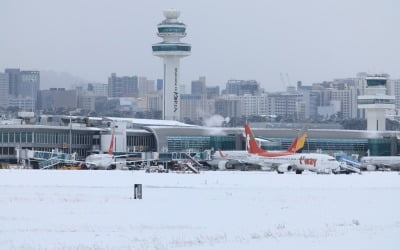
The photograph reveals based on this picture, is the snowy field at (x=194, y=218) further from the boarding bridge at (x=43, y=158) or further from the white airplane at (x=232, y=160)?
the white airplane at (x=232, y=160)

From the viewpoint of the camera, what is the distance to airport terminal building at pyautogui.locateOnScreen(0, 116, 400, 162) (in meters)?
141

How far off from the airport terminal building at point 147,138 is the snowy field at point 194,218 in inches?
3147

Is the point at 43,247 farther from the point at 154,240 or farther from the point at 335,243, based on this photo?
the point at 335,243

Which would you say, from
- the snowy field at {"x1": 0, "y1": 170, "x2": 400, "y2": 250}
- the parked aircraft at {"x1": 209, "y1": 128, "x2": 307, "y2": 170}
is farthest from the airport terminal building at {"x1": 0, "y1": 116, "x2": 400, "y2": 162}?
the snowy field at {"x1": 0, "y1": 170, "x2": 400, "y2": 250}

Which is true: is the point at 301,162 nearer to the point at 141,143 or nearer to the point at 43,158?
the point at 43,158

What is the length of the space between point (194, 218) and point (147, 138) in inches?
4472

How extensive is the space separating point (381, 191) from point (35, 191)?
22.9m

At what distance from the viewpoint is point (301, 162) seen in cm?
10550

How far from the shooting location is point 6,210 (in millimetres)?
42688

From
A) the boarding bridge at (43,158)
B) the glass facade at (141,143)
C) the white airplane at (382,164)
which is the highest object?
the glass facade at (141,143)

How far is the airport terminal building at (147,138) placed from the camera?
141m

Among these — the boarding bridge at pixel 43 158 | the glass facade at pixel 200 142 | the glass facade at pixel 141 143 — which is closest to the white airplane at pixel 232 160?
the boarding bridge at pixel 43 158

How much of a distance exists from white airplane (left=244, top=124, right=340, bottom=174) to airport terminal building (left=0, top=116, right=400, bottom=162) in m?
36.5

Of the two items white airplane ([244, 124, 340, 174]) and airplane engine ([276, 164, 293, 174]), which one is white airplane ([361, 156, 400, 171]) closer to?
white airplane ([244, 124, 340, 174])
